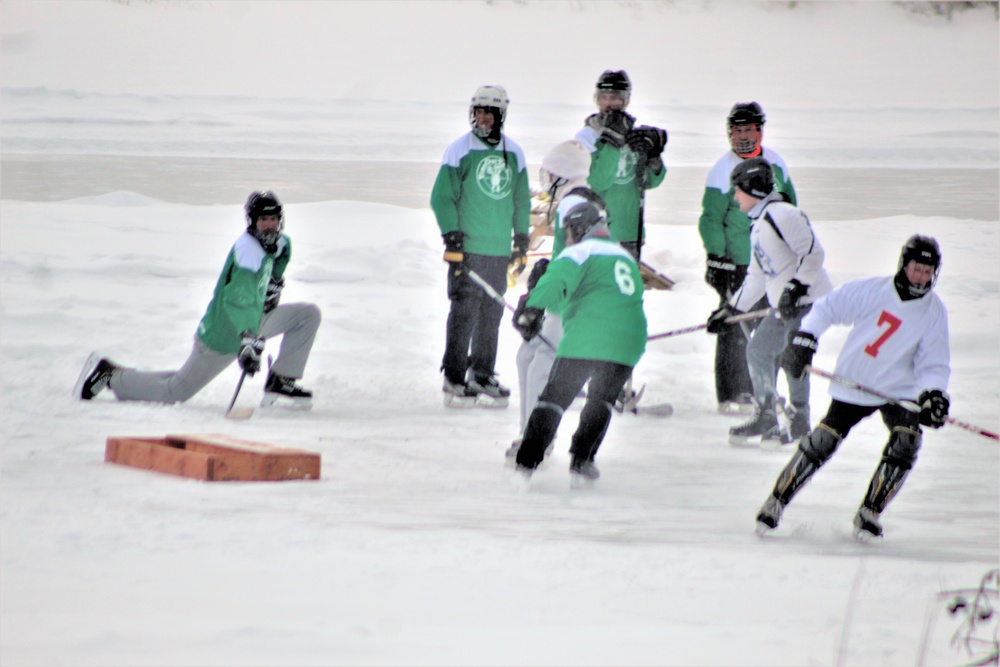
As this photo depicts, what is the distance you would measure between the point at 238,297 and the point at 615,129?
67.4 inches

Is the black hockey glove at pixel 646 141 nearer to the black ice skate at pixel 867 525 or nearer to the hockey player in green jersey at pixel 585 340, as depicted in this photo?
the hockey player in green jersey at pixel 585 340

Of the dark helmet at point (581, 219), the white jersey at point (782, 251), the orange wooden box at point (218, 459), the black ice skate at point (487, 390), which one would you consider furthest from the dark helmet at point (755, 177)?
the orange wooden box at point (218, 459)

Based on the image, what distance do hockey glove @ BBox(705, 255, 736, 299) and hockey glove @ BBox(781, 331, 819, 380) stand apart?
197 cm

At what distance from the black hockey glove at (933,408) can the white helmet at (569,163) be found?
2043 millimetres

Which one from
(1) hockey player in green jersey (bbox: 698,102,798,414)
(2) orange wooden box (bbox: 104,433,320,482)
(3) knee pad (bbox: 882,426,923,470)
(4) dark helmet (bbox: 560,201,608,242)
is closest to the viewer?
(3) knee pad (bbox: 882,426,923,470)

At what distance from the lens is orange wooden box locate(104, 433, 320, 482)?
4.50 meters

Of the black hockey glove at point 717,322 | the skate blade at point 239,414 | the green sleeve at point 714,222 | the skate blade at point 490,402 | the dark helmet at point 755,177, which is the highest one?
the dark helmet at point 755,177

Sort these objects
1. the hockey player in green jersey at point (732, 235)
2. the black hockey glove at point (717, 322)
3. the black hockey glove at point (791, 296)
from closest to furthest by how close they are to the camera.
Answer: the black hockey glove at point (717, 322) < the black hockey glove at point (791, 296) < the hockey player in green jersey at point (732, 235)

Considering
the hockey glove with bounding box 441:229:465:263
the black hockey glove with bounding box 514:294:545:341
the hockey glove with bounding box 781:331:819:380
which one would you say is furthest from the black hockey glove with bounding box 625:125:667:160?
the hockey glove with bounding box 781:331:819:380

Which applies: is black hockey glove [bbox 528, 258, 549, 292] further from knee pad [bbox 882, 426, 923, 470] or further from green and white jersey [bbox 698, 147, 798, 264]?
knee pad [bbox 882, 426, 923, 470]

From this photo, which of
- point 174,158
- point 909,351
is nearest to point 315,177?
point 174,158

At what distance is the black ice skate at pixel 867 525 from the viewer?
13.2ft

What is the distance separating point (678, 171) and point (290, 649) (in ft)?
24.7

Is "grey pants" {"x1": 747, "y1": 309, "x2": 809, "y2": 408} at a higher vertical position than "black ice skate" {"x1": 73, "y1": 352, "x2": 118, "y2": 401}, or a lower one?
higher
